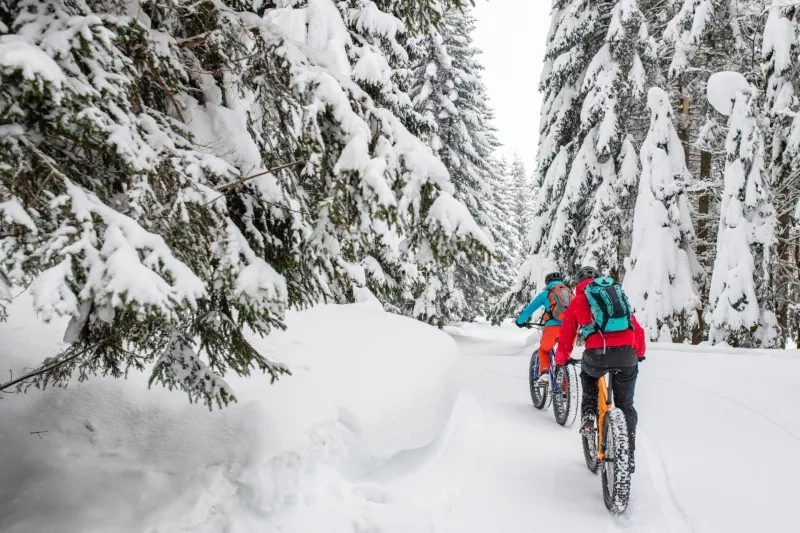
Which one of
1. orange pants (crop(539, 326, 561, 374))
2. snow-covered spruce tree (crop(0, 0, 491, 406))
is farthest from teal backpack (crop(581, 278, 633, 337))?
orange pants (crop(539, 326, 561, 374))

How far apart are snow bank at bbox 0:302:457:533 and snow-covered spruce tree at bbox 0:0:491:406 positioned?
0.44m

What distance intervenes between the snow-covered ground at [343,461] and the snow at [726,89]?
25.2 ft

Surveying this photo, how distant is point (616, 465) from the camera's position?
4.35 meters

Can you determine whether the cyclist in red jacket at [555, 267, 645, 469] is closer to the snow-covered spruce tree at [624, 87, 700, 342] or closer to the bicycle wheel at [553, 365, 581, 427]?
the bicycle wheel at [553, 365, 581, 427]

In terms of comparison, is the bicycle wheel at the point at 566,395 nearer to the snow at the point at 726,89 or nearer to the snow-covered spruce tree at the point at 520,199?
the snow at the point at 726,89

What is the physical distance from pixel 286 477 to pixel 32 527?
1706 mm

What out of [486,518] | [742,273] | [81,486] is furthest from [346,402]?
[742,273]

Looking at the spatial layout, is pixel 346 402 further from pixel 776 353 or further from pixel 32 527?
pixel 776 353

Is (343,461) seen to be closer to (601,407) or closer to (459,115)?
(601,407)

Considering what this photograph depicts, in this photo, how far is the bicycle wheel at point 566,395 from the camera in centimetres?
696

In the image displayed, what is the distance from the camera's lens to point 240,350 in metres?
3.90

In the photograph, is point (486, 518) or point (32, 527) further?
point (486, 518)

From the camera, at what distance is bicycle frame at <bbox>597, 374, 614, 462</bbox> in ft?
15.9

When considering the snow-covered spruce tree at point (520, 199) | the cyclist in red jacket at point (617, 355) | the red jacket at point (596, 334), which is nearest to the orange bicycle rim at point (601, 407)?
the cyclist in red jacket at point (617, 355)
